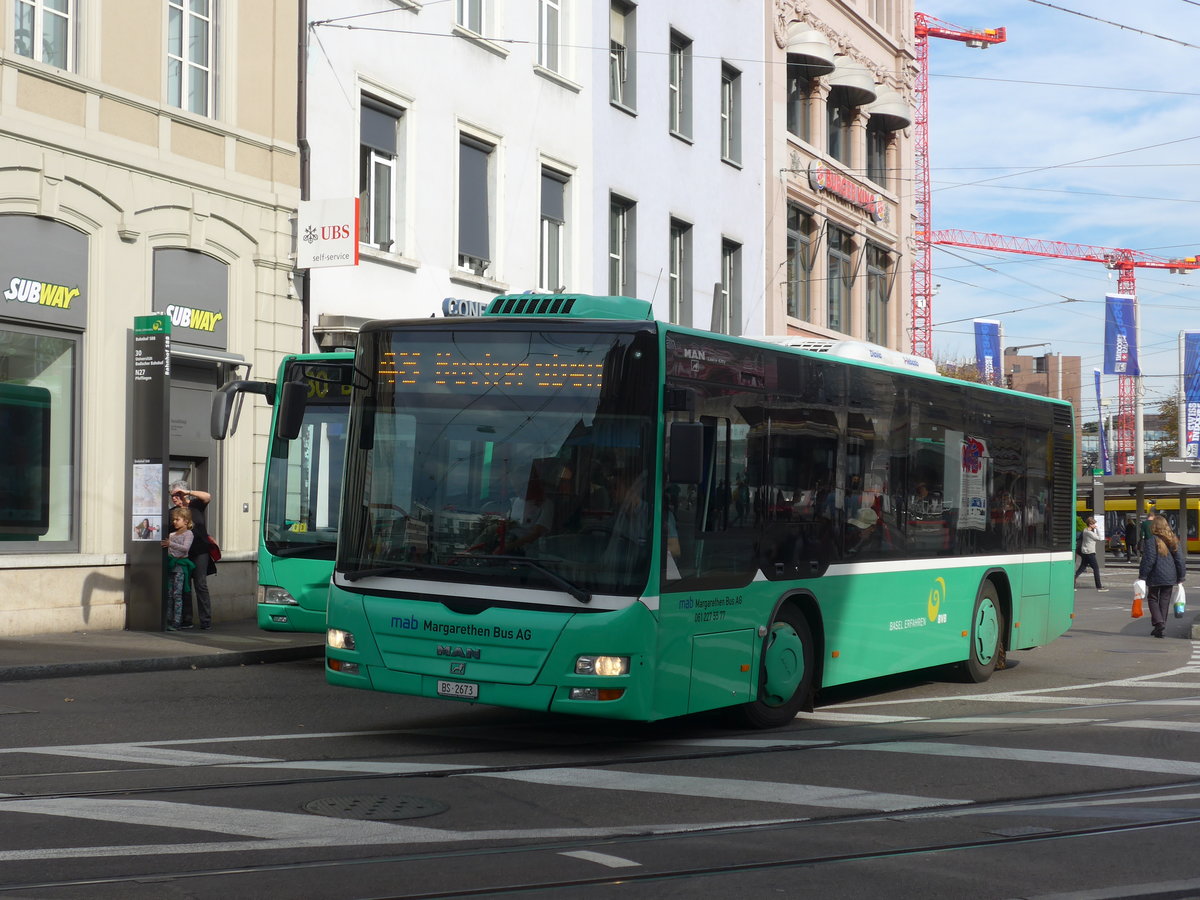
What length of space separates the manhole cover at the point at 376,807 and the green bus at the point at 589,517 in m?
1.63

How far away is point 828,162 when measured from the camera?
36.2 meters

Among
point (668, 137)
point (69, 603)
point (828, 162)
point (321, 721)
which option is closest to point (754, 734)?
point (321, 721)

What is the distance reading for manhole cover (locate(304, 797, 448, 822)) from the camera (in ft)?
24.2

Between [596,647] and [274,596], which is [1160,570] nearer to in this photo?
[274,596]

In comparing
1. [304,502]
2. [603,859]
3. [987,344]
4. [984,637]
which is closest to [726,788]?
[603,859]

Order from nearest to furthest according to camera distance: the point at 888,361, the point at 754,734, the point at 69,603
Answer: the point at 754,734 < the point at 888,361 < the point at 69,603

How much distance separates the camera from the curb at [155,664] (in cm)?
1365

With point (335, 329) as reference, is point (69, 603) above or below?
below

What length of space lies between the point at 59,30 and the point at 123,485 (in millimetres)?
5281

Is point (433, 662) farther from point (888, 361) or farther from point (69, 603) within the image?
point (69, 603)

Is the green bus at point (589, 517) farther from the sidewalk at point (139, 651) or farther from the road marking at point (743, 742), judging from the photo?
the sidewalk at point (139, 651)

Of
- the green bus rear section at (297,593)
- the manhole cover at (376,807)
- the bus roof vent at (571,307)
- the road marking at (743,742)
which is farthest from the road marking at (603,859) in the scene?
the green bus rear section at (297,593)

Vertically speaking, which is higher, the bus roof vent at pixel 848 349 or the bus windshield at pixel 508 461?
the bus roof vent at pixel 848 349

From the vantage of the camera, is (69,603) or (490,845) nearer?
(490,845)
